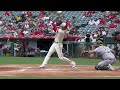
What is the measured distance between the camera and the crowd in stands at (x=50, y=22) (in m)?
20.3

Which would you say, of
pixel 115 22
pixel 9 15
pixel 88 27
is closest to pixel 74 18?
pixel 88 27

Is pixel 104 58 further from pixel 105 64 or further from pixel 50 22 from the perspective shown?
pixel 50 22

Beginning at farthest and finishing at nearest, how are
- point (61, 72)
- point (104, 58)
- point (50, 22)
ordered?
1. point (50, 22)
2. point (104, 58)
3. point (61, 72)

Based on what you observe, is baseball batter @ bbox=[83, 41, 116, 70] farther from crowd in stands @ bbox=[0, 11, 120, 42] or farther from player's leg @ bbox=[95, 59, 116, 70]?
crowd in stands @ bbox=[0, 11, 120, 42]

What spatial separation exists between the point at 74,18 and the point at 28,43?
131 inches

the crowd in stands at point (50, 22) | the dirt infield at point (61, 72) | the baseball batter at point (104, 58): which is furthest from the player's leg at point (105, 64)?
the crowd in stands at point (50, 22)

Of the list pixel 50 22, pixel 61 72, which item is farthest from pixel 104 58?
pixel 50 22

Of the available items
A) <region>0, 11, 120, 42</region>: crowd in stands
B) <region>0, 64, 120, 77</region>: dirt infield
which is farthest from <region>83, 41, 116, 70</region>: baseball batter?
<region>0, 11, 120, 42</region>: crowd in stands

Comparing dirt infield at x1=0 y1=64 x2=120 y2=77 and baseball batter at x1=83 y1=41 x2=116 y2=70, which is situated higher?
baseball batter at x1=83 y1=41 x2=116 y2=70

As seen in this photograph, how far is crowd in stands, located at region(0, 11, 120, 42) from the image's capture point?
2027cm

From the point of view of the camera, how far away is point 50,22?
21828 millimetres

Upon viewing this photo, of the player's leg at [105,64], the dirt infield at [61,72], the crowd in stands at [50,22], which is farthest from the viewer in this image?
the crowd in stands at [50,22]

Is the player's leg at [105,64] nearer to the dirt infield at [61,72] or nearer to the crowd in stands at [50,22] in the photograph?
the dirt infield at [61,72]
